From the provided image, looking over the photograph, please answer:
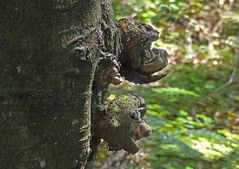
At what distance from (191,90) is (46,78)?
316cm

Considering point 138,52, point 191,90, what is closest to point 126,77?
point 138,52

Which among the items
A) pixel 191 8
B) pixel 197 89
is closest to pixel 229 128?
pixel 197 89

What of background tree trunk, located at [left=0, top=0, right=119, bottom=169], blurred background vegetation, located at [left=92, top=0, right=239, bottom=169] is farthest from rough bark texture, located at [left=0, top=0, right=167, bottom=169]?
blurred background vegetation, located at [left=92, top=0, right=239, bottom=169]

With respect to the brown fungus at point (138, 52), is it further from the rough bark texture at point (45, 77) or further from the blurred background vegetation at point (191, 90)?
the blurred background vegetation at point (191, 90)

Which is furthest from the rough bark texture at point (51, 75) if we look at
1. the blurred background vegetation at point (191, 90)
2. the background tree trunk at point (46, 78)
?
the blurred background vegetation at point (191, 90)

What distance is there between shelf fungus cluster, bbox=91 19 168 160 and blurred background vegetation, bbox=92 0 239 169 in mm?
1202

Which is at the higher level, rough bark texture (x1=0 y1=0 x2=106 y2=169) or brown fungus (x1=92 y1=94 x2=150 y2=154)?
rough bark texture (x1=0 y1=0 x2=106 y2=169)

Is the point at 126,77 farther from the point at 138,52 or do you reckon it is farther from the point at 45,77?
the point at 45,77

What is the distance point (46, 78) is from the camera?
705 mm

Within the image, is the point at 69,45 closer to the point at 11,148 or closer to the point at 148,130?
the point at 11,148

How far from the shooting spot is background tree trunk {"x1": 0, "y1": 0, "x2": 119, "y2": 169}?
67 cm

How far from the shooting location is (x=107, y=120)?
886 mm

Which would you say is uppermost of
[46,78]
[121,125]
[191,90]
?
[46,78]

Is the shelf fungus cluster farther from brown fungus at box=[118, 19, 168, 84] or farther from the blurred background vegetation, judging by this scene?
the blurred background vegetation
